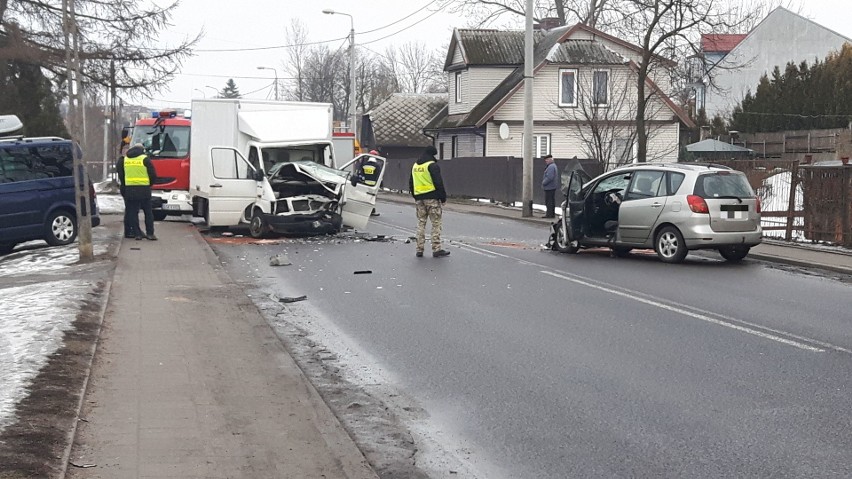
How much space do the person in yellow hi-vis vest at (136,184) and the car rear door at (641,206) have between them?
898 cm

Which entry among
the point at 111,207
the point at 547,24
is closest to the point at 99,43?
the point at 111,207

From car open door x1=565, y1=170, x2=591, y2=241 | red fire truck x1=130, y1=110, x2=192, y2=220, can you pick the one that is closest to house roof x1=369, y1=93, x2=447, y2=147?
red fire truck x1=130, y1=110, x2=192, y2=220

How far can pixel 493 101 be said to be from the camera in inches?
1806

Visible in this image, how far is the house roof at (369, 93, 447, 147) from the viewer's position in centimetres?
5875

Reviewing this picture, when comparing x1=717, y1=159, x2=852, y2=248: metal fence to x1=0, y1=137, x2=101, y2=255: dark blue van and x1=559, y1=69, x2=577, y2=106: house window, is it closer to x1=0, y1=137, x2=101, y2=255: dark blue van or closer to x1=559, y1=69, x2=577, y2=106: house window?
x1=0, y1=137, x2=101, y2=255: dark blue van

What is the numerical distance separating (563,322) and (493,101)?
119 ft

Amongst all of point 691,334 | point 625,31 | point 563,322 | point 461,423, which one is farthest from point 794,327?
point 625,31

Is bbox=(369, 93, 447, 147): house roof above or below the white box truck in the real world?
above

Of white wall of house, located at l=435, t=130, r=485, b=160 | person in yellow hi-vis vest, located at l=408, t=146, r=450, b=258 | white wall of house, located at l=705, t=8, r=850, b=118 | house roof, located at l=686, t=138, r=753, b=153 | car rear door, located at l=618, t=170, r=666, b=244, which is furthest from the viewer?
white wall of house, located at l=705, t=8, r=850, b=118

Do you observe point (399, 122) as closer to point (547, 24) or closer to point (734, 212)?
point (547, 24)

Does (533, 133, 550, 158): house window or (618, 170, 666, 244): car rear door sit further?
(533, 133, 550, 158): house window

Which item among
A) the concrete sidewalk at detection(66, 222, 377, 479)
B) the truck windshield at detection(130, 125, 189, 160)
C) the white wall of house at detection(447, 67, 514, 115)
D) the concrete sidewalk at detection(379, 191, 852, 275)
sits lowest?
the concrete sidewalk at detection(66, 222, 377, 479)

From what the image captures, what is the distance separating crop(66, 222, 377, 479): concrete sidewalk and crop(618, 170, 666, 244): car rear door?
7326 millimetres

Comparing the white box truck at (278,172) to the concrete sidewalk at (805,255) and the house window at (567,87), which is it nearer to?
the concrete sidewalk at (805,255)
